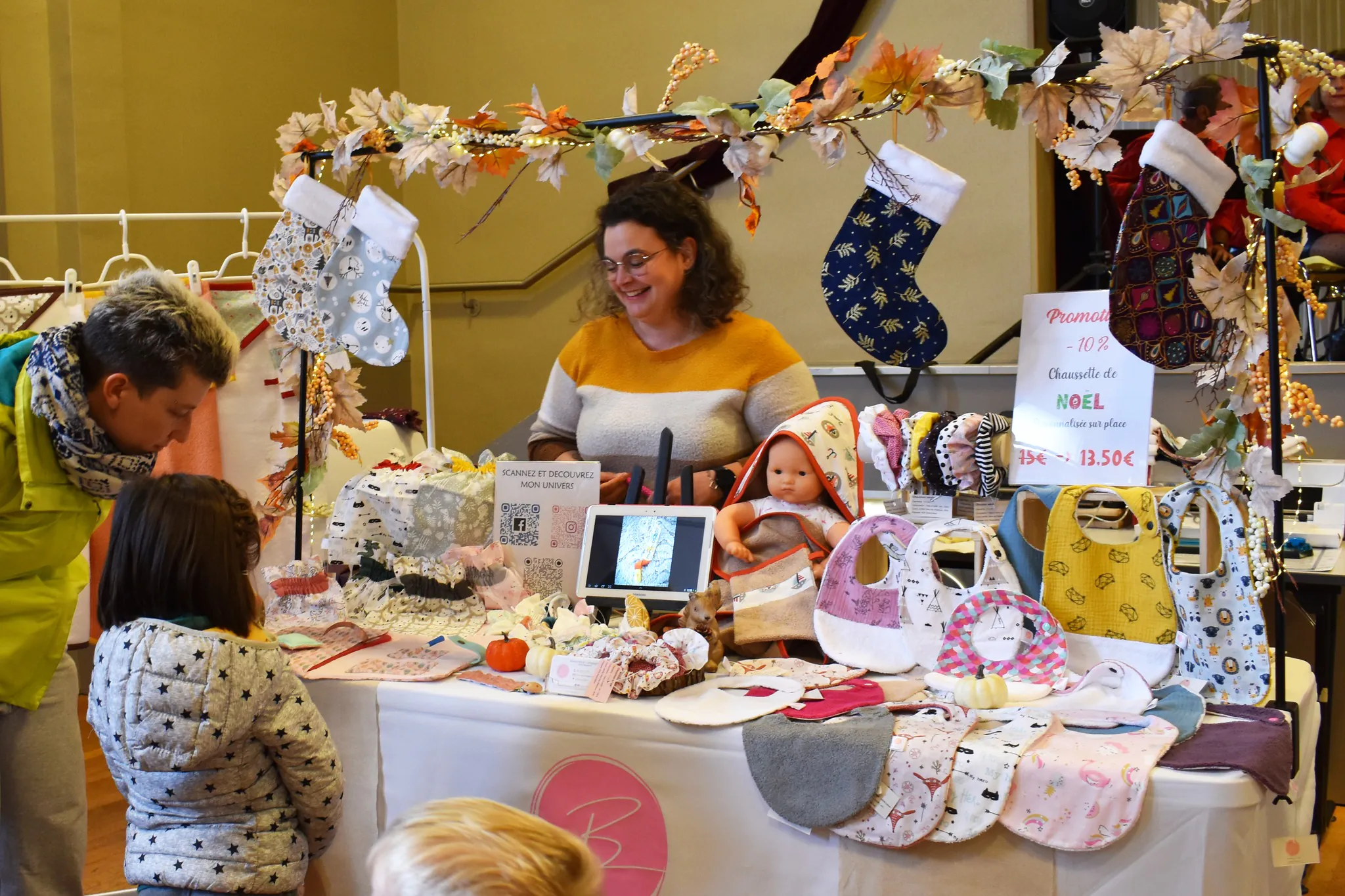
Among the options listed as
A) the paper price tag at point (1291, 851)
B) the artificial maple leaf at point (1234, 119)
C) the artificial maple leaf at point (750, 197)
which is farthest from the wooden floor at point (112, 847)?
the artificial maple leaf at point (1234, 119)

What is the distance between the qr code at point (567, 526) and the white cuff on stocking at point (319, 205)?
0.77 m

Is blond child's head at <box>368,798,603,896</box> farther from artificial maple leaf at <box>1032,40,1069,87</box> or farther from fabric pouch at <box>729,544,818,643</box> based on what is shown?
artificial maple leaf at <box>1032,40,1069,87</box>

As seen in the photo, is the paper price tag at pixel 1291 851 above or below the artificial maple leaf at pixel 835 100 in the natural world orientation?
below

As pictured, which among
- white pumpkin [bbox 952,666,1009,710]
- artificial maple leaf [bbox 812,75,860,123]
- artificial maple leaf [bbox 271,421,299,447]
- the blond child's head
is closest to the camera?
the blond child's head

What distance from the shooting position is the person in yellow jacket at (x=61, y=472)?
1624 millimetres

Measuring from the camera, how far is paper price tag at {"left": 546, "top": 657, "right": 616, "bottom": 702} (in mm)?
1758

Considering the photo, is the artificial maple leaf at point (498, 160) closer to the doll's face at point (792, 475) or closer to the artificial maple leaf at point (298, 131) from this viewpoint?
the artificial maple leaf at point (298, 131)

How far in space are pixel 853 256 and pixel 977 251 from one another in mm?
3337

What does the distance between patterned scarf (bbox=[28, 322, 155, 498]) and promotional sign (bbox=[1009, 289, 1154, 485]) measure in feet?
4.75

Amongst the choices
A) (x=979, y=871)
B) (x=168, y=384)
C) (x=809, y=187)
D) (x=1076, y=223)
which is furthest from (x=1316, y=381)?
(x=168, y=384)

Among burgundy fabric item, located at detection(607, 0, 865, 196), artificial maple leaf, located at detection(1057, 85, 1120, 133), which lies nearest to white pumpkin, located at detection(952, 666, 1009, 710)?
artificial maple leaf, located at detection(1057, 85, 1120, 133)

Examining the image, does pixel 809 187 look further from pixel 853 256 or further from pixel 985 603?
pixel 985 603

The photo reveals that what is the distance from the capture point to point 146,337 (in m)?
1.63

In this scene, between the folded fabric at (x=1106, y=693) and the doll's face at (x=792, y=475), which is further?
the doll's face at (x=792, y=475)
